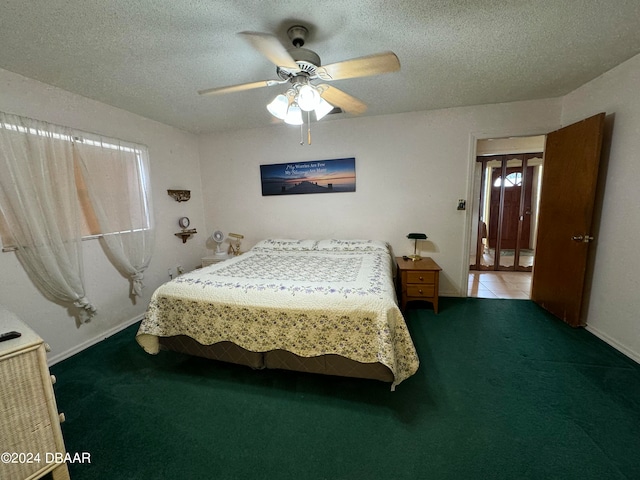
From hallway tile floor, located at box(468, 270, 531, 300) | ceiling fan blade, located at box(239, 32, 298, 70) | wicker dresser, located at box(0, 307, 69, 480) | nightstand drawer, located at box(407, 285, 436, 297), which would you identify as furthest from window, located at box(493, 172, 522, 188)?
wicker dresser, located at box(0, 307, 69, 480)

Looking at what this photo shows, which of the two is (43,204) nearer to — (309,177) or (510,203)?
(309,177)

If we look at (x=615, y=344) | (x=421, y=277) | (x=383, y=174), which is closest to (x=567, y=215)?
(x=615, y=344)

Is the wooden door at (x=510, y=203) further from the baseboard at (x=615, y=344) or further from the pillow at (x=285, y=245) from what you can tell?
the pillow at (x=285, y=245)

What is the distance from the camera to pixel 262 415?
158cm

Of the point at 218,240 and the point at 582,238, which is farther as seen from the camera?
the point at 218,240

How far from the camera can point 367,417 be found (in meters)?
1.54

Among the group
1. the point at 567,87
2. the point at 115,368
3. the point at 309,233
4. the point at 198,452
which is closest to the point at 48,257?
the point at 115,368

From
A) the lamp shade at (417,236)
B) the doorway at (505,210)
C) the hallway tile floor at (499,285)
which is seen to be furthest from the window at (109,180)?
the doorway at (505,210)

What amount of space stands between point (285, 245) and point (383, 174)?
5.27 feet

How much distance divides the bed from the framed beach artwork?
162cm

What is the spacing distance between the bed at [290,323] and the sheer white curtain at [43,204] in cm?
90

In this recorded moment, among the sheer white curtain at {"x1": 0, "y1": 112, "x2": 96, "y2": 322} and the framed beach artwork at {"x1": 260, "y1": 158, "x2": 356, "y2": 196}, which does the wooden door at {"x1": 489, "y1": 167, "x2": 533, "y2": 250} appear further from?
the sheer white curtain at {"x1": 0, "y1": 112, "x2": 96, "y2": 322}

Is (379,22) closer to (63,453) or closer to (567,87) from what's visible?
(567,87)

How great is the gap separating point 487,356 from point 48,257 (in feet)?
12.0
